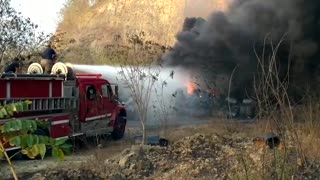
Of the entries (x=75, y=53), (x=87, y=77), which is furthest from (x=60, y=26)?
(x=87, y=77)

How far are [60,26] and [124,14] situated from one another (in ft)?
20.2

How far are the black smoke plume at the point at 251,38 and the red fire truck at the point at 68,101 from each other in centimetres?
479

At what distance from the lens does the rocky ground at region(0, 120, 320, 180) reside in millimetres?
5684

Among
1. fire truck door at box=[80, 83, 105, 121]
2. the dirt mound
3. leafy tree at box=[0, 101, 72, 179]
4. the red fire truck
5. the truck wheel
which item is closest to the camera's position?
leafy tree at box=[0, 101, 72, 179]

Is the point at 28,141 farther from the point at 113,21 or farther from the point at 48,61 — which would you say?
the point at 113,21

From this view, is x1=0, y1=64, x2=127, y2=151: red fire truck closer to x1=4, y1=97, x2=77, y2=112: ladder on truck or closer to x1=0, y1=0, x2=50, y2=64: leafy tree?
x1=4, y1=97, x2=77, y2=112: ladder on truck

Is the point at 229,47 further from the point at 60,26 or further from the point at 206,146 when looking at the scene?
the point at 60,26

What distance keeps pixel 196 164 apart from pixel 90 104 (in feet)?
19.9

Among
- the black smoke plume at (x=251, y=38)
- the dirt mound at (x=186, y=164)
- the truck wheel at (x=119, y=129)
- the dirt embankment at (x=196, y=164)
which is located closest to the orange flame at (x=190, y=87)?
the black smoke plume at (x=251, y=38)

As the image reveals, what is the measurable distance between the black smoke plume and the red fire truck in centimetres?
479

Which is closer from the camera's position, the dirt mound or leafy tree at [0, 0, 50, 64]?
the dirt mound

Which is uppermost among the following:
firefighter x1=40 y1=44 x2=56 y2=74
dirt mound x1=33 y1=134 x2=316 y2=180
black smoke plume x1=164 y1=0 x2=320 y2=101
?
black smoke plume x1=164 y1=0 x2=320 y2=101

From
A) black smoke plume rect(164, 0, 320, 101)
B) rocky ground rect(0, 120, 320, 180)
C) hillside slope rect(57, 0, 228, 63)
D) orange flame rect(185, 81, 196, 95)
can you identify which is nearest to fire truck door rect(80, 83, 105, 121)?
rocky ground rect(0, 120, 320, 180)

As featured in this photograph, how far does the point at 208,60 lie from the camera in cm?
1923
